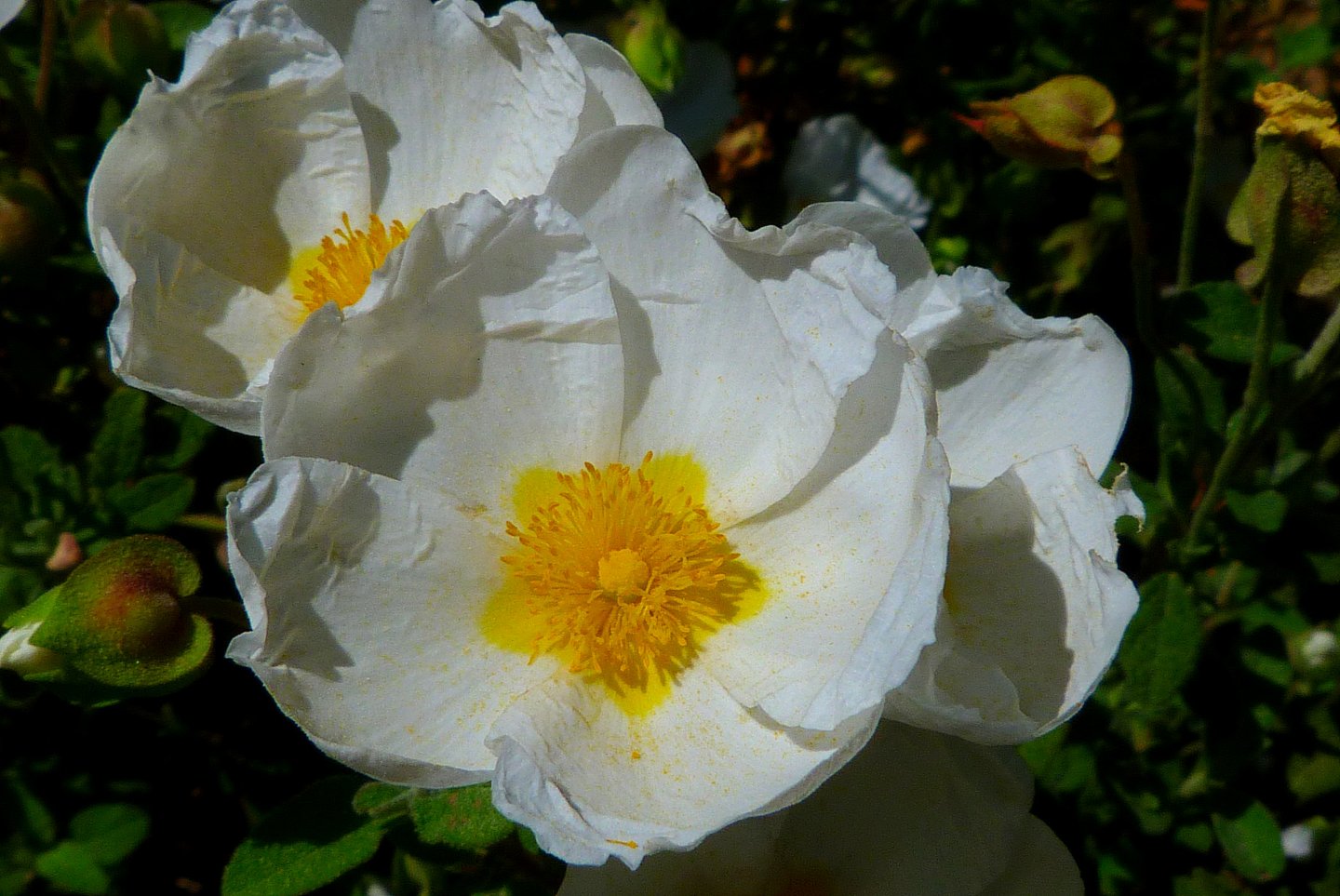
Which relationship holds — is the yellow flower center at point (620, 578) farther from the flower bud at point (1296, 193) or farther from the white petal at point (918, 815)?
the flower bud at point (1296, 193)

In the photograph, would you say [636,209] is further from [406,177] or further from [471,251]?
[406,177]

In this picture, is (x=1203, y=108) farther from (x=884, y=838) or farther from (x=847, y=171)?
(x=884, y=838)

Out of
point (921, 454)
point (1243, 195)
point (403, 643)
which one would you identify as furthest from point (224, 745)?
point (1243, 195)

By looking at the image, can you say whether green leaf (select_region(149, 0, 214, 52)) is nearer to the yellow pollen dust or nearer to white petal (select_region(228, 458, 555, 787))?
the yellow pollen dust

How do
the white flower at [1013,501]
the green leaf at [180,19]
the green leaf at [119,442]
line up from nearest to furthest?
the white flower at [1013,501] → the green leaf at [119,442] → the green leaf at [180,19]

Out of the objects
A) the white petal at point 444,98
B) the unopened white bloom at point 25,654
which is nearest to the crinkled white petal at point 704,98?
the white petal at point 444,98

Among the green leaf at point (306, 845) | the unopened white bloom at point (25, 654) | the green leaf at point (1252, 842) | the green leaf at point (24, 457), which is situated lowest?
the green leaf at point (1252, 842)
